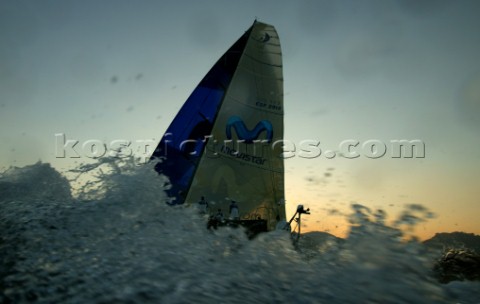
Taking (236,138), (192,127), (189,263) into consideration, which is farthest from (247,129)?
(189,263)

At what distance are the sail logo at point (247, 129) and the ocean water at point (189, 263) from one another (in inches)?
389

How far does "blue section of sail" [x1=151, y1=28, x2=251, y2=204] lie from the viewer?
14.7 metres

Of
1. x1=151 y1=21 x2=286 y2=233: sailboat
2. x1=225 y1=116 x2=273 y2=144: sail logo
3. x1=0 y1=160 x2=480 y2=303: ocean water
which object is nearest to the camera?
x1=0 y1=160 x2=480 y2=303: ocean water

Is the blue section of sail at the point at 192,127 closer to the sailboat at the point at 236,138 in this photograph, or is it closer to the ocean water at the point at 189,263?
the sailboat at the point at 236,138

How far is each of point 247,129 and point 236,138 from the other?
0.71m

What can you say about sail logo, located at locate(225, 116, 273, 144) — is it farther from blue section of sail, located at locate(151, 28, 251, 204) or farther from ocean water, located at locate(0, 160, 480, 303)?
ocean water, located at locate(0, 160, 480, 303)

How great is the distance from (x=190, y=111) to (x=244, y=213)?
4883mm

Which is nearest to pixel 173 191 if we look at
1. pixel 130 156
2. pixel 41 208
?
pixel 130 156

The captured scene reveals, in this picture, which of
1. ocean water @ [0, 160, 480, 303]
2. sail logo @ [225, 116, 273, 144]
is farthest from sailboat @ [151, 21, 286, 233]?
ocean water @ [0, 160, 480, 303]

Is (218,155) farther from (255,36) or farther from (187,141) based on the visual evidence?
(255,36)

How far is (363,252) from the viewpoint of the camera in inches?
135

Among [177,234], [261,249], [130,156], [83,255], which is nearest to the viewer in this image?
[83,255]

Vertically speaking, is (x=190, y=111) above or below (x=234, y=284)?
above

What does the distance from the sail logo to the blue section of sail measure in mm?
763
